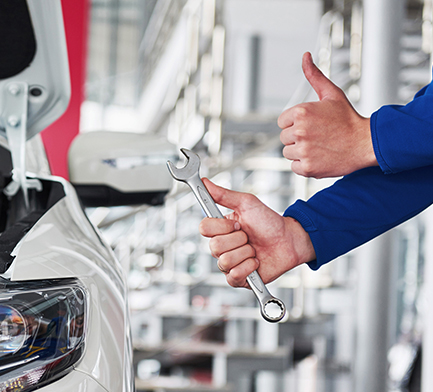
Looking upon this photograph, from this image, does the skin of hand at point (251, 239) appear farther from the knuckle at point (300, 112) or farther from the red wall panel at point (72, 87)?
the red wall panel at point (72, 87)

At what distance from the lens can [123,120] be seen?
786 cm

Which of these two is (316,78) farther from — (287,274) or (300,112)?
(287,274)

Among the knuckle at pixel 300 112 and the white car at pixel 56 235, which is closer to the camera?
the white car at pixel 56 235

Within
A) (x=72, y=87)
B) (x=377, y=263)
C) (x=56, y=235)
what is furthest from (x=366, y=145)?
(x=72, y=87)

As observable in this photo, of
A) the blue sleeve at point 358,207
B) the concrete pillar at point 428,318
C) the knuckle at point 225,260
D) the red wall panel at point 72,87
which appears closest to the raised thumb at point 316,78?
the blue sleeve at point 358,207

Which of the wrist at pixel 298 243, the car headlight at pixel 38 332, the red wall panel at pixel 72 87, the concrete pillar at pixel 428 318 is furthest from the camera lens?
the red wall panel at pixel 72 87

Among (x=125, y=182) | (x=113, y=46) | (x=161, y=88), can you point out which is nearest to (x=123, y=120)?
(x=113, y=46)

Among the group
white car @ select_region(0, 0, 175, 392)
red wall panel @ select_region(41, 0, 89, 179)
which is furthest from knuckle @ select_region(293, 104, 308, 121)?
red wall panel @ select_region(41, 0, 89, 179)

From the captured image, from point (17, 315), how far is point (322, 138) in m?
0.47

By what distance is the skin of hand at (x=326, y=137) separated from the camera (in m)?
0.73

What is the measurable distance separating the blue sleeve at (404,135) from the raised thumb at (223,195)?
0.21 m

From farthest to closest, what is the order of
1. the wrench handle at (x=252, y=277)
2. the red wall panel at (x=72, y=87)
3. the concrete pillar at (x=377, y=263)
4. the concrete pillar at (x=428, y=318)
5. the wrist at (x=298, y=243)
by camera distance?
the red wall panel at (x=72, y=87), the concrete pillar at (x=377, y=263), the concrete pillar at (x=428, y=318), the wrist at (x=298, y=243), the wrench handle at (x=252, y=277)

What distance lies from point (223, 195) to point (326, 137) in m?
0.17

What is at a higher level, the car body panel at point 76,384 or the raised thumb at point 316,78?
the raised thumb at point 316,78
